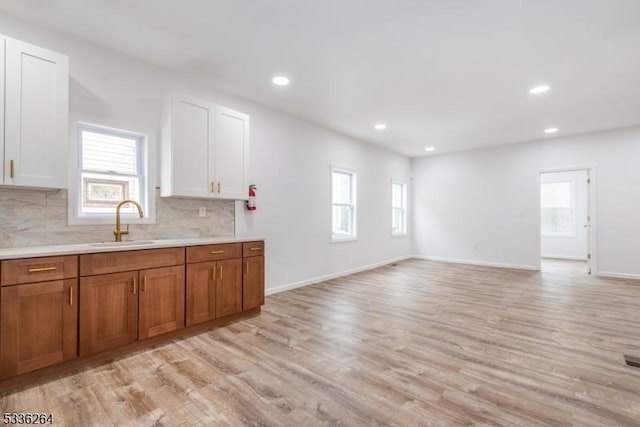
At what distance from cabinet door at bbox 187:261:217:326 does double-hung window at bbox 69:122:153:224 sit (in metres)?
0.81

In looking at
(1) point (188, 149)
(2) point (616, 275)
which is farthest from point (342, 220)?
(2) point (616, 275)

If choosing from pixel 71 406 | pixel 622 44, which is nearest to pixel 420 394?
pixel 71 406

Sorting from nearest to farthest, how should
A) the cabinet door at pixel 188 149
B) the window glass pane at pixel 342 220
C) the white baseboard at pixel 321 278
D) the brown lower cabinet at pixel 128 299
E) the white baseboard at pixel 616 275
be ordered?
1. the brown lower cabinet at pixel 128 299
2. the cabinet door at pixel 188 149
3. the white baseboard at pixel 321 278
4. the white baseboard at pixel 616 275
5. the window glass pane at pixel 342 220

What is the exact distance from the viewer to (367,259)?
6.79 m

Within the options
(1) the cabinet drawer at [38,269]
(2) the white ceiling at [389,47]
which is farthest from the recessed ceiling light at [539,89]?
(1) the cabinet drawer at [38,269]

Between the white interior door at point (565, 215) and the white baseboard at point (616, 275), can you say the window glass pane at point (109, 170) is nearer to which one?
the white baseboard at point (616, 275)

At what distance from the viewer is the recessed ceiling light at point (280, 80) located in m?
3.70

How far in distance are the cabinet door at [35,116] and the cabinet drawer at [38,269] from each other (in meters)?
0.65

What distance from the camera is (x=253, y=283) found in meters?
3.65

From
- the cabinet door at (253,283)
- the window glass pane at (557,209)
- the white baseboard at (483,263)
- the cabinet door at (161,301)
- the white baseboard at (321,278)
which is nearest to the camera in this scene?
the cabinet door at (161,301)

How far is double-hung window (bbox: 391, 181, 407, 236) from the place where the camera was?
316 inches

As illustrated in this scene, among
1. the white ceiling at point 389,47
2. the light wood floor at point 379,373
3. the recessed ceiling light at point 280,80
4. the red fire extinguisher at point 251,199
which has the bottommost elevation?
the light wood floor at point 379,373

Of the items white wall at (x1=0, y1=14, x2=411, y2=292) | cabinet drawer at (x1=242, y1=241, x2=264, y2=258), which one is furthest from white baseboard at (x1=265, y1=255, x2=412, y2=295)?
cabinet drawer at (x1=242, y1=241, x2=264, y2=258)

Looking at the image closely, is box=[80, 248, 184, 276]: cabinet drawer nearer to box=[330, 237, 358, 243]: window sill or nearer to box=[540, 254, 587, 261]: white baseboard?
box=[330, 237, 358, 243]: window sill
